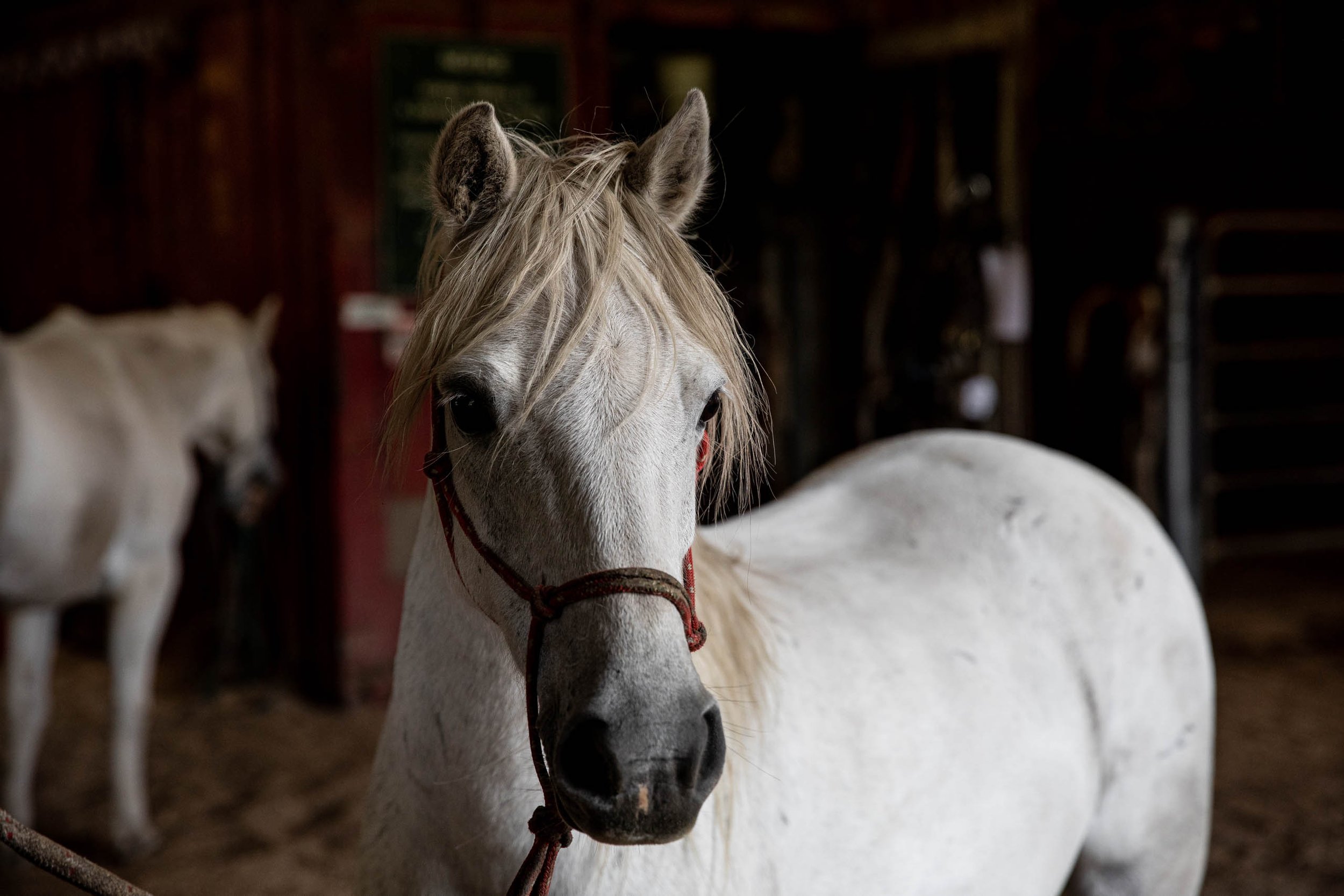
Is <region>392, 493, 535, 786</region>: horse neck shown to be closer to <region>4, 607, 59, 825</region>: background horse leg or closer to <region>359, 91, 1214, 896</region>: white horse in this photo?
→ <region>359, 91, 1214, 896</region>: white horse

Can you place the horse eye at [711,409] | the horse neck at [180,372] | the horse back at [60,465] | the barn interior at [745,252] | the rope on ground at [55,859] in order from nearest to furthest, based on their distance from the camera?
the rope on ground at [55,859]
the horse eye at [711,409]
the horse back at [60,465]
the horse neck at [180,372]
the barn interior at [745,252]

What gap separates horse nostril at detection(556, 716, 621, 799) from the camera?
0.80 m

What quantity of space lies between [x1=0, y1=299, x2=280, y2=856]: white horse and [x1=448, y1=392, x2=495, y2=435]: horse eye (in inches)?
84.9

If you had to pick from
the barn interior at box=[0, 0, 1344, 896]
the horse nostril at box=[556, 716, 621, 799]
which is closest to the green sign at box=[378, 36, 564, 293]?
the barn interior at box=[0, 0, 1344, 896]

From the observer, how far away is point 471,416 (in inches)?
37.9

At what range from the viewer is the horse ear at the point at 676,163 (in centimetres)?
108

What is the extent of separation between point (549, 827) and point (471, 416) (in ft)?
1.33

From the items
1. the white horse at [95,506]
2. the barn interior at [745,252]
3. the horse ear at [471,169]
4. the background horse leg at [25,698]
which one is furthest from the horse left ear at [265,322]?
the horse ear at [471,169]

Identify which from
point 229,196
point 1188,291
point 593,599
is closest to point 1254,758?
point 1188,291

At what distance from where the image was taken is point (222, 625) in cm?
426

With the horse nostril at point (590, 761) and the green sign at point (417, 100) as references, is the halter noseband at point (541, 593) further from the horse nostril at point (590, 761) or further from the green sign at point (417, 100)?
the green sign at point (417, 100)

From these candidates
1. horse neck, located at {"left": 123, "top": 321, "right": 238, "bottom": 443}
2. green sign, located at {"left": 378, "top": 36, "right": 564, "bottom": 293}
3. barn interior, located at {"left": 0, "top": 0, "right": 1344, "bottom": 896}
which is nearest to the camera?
horse neck, located at {"left": 123, "top": 321, "right": 238, "bottom": 443}

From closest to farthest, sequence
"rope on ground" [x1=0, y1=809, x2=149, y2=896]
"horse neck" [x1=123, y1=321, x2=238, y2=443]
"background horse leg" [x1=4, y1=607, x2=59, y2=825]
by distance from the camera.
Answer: "rope on ground" [x1=0, y1=809, x2=149, y2=896] < "background horse leg" [x1=4, y1=607, x2=59, y2=825] < "horse neck" [x1=123, y1=321, x2=238, y2=443]

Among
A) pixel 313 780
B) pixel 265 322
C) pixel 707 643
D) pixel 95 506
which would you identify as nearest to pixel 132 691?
pixel 95 506
